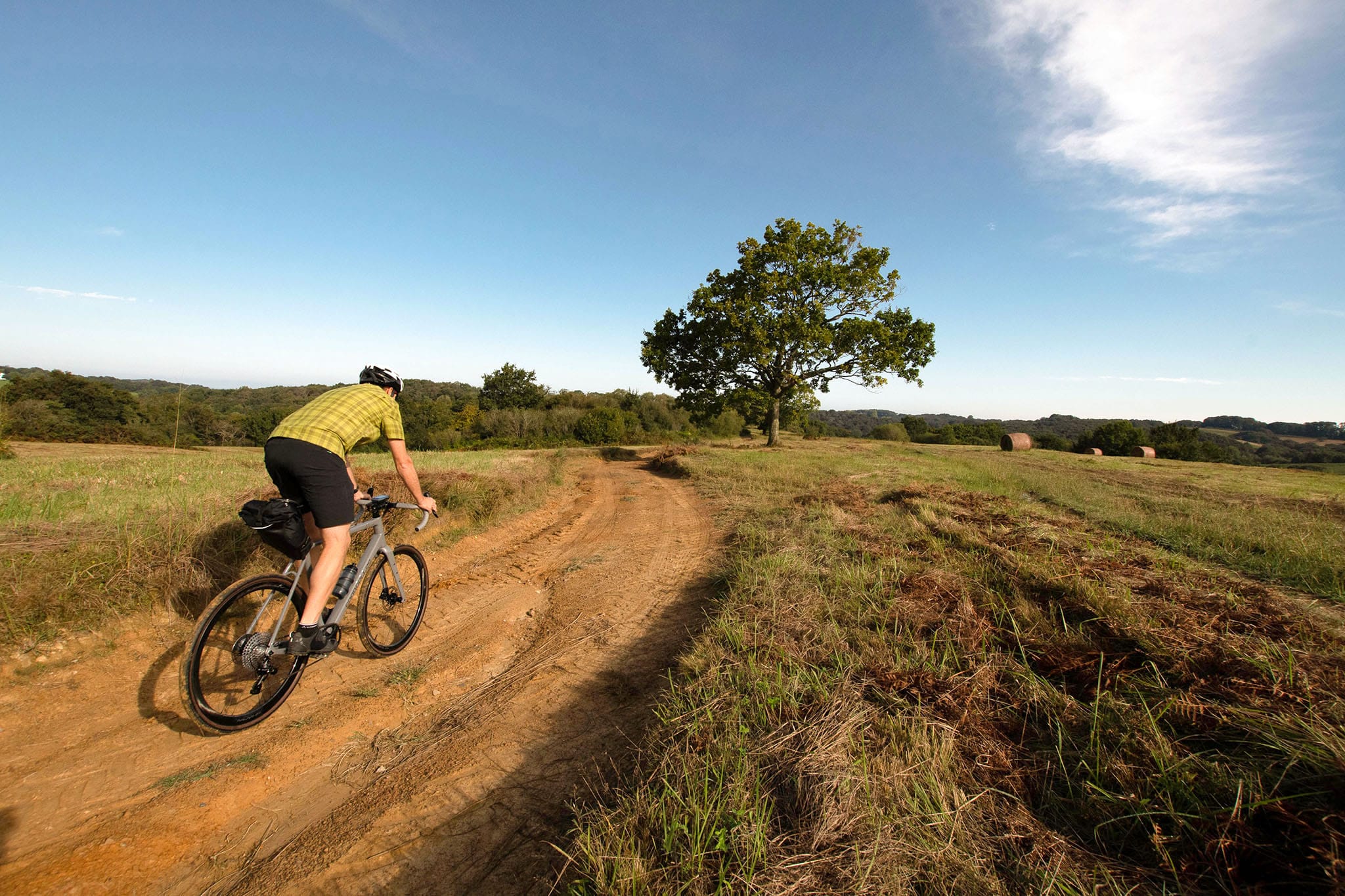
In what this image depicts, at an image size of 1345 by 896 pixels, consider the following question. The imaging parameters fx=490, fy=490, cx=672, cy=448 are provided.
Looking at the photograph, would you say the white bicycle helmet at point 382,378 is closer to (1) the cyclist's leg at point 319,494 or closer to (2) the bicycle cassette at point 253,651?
(1) the cyclist's leg at point 319,494

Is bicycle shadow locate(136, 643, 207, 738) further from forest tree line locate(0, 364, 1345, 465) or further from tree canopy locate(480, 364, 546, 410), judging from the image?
tree canopy locate(480, 364, 546, 410)

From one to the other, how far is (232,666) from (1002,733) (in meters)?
5.15

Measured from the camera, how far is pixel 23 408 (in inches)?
827

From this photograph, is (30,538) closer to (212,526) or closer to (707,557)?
(212,526)

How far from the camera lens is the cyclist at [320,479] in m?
3.46

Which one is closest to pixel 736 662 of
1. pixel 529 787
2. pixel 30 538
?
pixel 529 787

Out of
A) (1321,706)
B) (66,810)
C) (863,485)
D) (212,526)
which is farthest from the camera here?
(863,485)

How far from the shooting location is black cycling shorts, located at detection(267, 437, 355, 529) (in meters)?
3.46

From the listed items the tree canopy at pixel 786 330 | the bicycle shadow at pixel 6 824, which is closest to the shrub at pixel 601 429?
the tree canopy at pixel 786 330

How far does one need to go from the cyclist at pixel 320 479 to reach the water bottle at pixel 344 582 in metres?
0.26

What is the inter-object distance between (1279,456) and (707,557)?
52.3 meters

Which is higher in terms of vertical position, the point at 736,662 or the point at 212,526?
the point at 212,526

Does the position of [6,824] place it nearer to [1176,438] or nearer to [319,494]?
[319,494]

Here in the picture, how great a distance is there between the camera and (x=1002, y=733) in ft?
8.39
